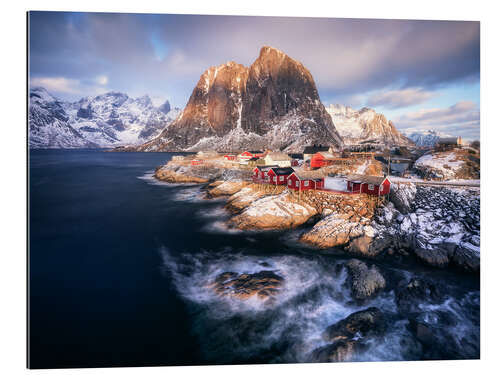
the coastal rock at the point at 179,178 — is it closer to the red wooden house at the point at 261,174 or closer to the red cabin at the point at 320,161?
the red wooden house at the point at 261,174

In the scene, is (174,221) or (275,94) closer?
(174,221)

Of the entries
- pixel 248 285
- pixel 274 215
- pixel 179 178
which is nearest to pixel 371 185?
pixel 274 215

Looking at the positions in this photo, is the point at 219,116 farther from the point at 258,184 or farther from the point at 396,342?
the point at 396,342

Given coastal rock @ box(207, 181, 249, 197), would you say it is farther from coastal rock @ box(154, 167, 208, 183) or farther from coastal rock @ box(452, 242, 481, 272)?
coastal rock @ box(452, 242, 481, 272)

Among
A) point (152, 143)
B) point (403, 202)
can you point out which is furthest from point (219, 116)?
point (403, 202)

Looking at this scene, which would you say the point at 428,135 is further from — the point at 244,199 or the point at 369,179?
the point at 244,199
